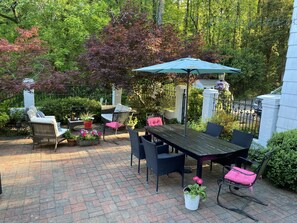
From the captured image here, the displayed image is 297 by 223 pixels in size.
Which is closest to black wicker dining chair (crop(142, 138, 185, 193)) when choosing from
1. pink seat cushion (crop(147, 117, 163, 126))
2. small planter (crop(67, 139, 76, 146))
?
pink seat cushion (crop(147, 117, 163, 126))

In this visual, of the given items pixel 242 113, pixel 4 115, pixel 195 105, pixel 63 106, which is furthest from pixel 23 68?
pixel 242 113

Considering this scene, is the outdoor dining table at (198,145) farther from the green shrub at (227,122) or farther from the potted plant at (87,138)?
the potted plant at (87,138)

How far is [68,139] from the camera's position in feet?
21.1

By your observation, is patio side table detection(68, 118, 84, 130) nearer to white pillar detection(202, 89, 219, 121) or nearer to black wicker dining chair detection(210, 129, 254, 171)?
white pillar detection(202, 89, 219, 121)

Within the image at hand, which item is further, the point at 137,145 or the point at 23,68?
the point at 23,68

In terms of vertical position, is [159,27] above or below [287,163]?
above

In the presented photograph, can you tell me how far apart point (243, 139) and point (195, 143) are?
3.34 ft

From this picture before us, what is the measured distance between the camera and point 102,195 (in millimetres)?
3809

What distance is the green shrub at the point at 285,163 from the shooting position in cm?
399

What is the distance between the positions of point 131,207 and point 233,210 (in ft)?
5.02

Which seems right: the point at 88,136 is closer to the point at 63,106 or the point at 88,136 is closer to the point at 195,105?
the point at 63,106

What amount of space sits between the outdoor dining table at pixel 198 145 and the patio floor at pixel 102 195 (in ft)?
2.29

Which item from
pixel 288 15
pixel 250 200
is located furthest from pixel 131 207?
pixel 288 15

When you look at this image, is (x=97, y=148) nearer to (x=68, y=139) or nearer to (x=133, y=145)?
(x=68, y=139)
